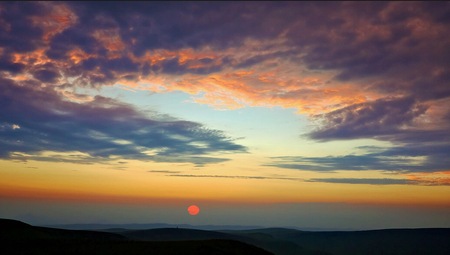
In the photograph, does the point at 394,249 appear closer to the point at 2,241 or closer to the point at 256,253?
the point at 256,253

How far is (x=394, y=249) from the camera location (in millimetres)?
176250

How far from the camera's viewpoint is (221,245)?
56.4 meters

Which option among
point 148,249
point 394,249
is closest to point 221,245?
point 148,249

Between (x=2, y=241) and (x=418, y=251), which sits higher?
(x=2, y=241)

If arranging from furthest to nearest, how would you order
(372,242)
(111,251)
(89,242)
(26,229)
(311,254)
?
1. (372,242)
2. (311,254)
3. (26,229)
4. (89,242)
5. (111,251)

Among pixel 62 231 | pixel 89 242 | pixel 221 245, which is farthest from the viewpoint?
pixel 62 231

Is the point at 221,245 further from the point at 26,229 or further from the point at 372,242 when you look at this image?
the point at 372,242

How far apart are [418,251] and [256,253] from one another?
535 ft

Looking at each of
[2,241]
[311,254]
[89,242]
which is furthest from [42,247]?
[311,254]

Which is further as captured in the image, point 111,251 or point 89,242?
point 89,242

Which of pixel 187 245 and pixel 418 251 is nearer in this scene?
pixel 187 245

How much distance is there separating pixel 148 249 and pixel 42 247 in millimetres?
→ 18585

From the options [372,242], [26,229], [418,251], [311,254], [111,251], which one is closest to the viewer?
[111,251]

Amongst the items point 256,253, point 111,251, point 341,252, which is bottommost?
point 341,252
